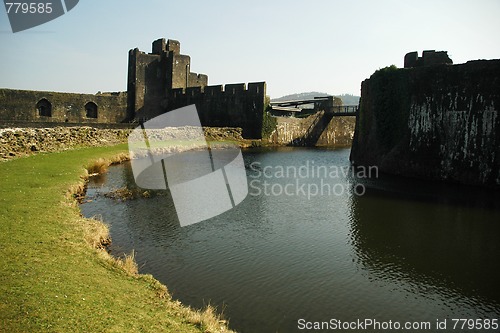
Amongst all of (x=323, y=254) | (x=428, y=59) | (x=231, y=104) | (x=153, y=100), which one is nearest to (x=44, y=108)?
(x=153, y=100)

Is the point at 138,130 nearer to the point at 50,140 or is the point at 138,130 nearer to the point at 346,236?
the point at 50,140

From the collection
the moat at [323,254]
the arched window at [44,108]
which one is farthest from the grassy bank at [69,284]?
the arched window at [44,108]

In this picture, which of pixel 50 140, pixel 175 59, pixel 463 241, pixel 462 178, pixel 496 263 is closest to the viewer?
pixel 496 263

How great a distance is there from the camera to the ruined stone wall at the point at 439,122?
67.1 ft

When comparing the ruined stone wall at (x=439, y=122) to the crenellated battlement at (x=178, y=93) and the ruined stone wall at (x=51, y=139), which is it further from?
the ruined stone wall at (x=51, y=139)

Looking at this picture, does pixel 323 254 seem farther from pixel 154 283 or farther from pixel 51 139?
pixel 51 139

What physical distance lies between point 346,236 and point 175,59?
48.5m

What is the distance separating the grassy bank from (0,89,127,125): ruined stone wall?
3676 centimetres

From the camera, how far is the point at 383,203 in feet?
57.0

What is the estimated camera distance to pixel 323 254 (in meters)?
11.2

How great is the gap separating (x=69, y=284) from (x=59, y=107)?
47258 millimetres

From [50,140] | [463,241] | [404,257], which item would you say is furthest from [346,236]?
[50,140]

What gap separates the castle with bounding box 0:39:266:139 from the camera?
46.7 metres

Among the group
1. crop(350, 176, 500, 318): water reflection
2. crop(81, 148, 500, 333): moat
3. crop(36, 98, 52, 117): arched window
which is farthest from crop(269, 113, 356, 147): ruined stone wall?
crop(81, 148, 500, 333): moat
